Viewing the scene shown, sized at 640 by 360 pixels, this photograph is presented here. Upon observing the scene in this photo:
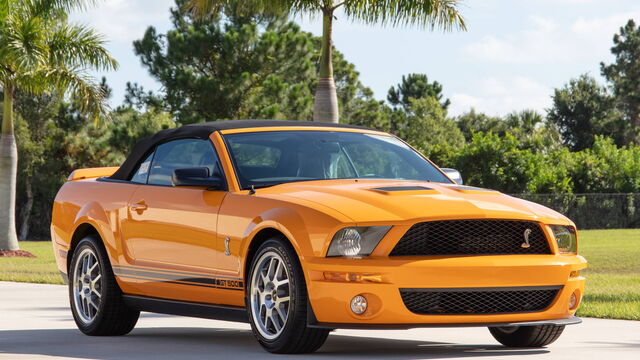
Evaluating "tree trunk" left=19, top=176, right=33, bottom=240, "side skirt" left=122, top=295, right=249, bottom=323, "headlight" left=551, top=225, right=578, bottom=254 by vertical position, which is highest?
"headlight" left=551, top=225, right=578, bottom=254

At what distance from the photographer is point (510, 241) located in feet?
25.6

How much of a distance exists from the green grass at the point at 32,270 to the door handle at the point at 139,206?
922cm

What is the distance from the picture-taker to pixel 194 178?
8562mm

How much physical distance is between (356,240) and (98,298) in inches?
130

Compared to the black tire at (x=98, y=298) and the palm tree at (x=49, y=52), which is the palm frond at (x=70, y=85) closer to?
the palm tree at (x=49, y=52)

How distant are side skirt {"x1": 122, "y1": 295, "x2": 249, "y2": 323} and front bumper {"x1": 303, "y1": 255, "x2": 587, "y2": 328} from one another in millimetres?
936

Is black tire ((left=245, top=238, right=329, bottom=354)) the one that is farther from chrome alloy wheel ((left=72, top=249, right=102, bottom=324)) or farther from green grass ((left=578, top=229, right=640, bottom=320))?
green grass ((left=578, top=229, right=640, bottom=320))

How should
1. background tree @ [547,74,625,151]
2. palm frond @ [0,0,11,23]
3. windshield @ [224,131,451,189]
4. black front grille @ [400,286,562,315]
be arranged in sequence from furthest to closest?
background tree @ [547,74,625,151], palm frond @ [0,0,11,23], windshield @ [224,131,451,189], black front grille @ [400,286,562,315]

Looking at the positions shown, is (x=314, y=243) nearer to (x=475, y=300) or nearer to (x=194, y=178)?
(x=475, y=300)

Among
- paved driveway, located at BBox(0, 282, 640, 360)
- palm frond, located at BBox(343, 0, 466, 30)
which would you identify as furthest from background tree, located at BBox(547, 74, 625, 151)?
paved driveway, located at BBox(0, 282, 640, 360)

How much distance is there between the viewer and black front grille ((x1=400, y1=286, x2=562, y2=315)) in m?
7.52

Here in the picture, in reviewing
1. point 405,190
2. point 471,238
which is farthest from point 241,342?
point 471,238

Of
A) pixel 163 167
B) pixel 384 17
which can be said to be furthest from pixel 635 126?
pixel 163 167

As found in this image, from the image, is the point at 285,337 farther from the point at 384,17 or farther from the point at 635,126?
the point at 635,126
